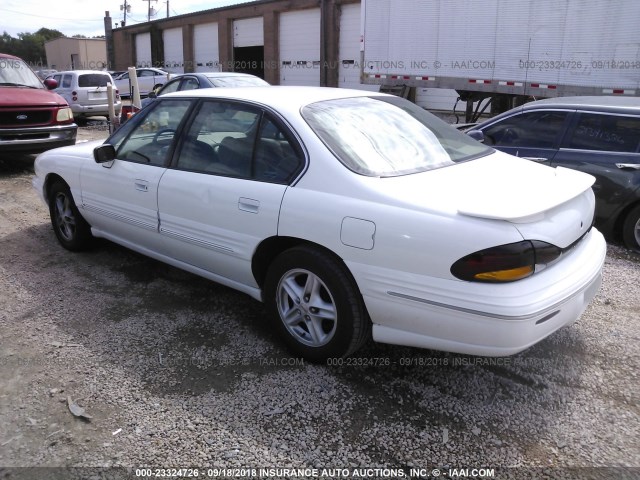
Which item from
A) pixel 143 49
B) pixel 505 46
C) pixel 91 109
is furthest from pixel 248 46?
pixel 505 46

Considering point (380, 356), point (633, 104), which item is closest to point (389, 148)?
point (380, 356)

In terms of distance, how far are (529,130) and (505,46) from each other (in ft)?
19.0

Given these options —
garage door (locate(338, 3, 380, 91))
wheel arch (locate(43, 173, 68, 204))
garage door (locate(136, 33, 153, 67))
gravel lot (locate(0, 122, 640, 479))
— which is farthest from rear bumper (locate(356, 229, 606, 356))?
garage door (locate(136, 33, 153, 67))

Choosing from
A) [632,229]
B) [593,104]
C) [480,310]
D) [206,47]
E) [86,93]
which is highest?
[206,47]

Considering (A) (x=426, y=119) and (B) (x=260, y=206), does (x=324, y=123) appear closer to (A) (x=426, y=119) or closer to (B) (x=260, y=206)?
(B) (x=260, y=206)

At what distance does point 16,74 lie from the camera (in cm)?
948

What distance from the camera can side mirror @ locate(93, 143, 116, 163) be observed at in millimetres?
4223

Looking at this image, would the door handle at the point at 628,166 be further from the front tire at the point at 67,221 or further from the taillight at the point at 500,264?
the front tire at the point at 67,221

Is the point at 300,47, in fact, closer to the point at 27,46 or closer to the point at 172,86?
the point at 172,86

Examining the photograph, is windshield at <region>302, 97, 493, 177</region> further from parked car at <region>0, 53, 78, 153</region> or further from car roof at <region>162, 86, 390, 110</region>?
parked car at <region>0, 53, 78, 153</region>

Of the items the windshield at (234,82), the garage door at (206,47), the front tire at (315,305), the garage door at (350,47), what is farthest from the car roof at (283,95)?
the garage door at (206,47)

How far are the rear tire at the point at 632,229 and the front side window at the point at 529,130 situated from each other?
1057 millimetres

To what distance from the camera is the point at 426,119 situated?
12.4 ft

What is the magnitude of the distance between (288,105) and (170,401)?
1849 mm
